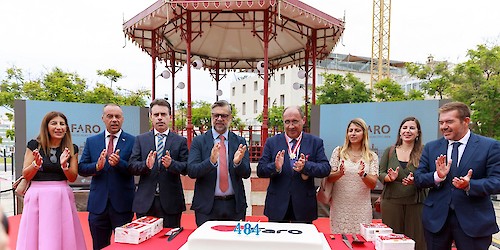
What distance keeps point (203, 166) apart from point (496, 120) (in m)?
11.6

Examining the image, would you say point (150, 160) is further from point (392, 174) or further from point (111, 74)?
point (111, 74)

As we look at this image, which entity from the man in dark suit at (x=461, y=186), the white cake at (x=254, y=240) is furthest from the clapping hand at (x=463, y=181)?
the white cake at (x=254, y=240)

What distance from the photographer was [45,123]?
273 cm

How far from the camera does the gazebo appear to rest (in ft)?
21.3

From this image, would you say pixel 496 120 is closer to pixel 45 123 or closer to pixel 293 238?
pixel 293 238

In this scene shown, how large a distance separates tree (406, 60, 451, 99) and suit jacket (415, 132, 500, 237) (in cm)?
1194

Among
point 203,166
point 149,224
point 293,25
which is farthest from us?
point 293,25

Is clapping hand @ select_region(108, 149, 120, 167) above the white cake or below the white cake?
above

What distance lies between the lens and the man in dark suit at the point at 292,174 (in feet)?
8.83

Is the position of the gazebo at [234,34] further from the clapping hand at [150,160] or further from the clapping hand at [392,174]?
the clapping hand at [150,160]

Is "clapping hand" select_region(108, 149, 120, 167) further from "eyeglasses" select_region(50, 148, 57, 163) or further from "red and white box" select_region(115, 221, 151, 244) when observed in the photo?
"red and white box" select_region(115, 221, 151, 244)

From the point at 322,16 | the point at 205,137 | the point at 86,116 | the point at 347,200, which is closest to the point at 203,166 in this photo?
the point at 205,137

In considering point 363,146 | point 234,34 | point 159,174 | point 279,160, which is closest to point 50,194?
point 159,174

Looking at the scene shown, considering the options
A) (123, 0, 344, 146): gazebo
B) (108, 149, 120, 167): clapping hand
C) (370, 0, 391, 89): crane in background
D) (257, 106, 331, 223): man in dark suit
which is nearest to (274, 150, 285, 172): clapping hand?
(257, 106, 331, 223): man in dark suit
